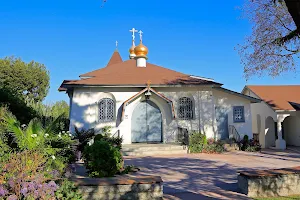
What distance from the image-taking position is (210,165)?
10.5 meters

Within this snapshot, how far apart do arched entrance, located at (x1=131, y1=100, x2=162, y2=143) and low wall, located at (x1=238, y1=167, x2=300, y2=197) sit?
10.1 metres

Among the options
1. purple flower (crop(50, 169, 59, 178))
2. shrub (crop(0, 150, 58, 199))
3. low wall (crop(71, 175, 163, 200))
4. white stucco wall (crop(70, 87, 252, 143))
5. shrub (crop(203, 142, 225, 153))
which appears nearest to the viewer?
shrub (crop(0, 150, 58, 199))

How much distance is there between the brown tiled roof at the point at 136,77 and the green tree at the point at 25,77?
1955 centimetres

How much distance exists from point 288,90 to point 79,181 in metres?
20.3

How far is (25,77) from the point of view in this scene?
36031 millimetres

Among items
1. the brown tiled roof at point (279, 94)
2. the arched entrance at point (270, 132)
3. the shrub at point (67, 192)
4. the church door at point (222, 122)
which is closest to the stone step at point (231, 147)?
the church door at point (222, 122)

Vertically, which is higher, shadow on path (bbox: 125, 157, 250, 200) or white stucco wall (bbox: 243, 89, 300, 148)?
white stucco wall (bbox: 243, 89, 300, 148)

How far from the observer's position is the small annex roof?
60.4 ft

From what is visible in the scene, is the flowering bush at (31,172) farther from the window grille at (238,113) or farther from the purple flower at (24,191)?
the window grille at (238,113)

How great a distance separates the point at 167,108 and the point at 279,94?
9.86 m

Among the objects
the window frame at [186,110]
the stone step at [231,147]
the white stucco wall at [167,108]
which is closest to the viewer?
the stone step at [231,147]

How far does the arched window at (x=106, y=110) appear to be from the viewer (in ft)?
53.0

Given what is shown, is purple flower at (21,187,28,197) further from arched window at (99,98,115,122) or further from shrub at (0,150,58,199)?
arched window at (99,98,115,122)

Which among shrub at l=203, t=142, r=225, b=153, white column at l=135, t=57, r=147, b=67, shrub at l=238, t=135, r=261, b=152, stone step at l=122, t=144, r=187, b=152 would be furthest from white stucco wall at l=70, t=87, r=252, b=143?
white column at l=135, t=57, r=147, b=67
